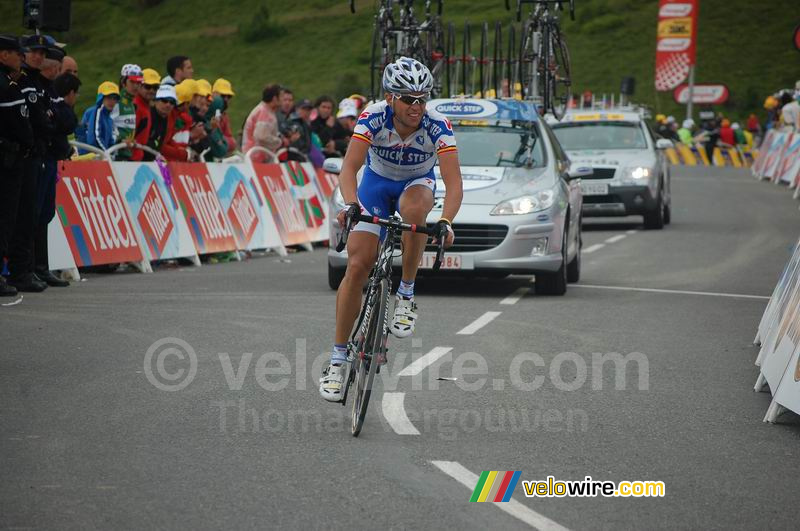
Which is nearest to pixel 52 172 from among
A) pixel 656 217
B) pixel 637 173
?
pixel 637 173

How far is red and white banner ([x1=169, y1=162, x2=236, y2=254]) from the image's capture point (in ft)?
56.6

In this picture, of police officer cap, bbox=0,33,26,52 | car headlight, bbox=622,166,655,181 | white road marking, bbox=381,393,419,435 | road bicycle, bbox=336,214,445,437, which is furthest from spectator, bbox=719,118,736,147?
road bicycle, bbox=336,214,445,437

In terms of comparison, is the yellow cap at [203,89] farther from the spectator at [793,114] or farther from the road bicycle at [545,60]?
the spectator at [793,114]

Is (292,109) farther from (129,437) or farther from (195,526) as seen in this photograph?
(195,526)

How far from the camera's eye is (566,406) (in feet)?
26.1

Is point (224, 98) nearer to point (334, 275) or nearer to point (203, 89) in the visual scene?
point (203, 89)

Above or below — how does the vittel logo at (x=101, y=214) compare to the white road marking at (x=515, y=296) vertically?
above

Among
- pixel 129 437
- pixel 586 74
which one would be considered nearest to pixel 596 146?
pixel 129 437

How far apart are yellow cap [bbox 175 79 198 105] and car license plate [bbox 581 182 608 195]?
8.81 metres

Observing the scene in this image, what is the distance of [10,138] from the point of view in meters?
12.8

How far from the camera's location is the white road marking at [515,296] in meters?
13.5

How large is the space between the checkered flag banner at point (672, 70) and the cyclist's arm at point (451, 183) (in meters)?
66.8

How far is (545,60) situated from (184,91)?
6.14 metres

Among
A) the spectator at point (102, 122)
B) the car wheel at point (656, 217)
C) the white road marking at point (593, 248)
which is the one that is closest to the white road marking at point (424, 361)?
the spectator at point (102, 122)
